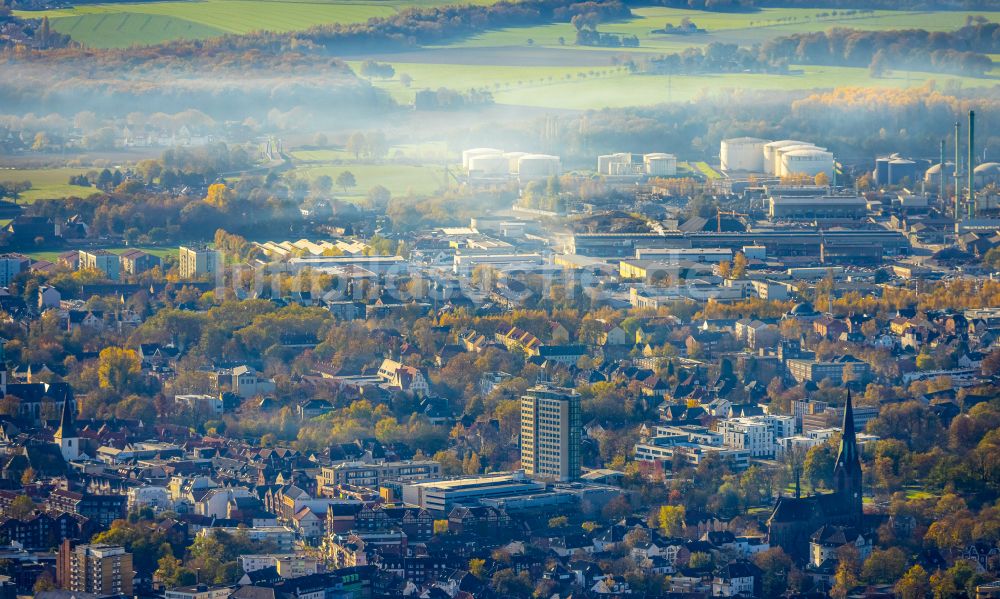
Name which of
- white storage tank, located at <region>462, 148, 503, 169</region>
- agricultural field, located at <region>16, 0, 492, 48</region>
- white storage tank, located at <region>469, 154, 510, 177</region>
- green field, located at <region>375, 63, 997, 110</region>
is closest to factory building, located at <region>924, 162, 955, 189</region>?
white storage tank, located at <region>469, 154, 510, 177</region>

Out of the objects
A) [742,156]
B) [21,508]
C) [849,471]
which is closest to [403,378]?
[849,471]

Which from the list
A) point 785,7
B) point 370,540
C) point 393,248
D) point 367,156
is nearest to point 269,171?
point 367,156

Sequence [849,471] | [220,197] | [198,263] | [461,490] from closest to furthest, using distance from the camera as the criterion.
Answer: [461,490] < [849,471] < [198,263] < [220,197]

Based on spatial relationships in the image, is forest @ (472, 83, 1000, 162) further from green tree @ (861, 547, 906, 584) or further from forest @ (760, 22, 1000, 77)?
green tree @ (861, 547, 906, 584)

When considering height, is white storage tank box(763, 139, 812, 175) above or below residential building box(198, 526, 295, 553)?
below

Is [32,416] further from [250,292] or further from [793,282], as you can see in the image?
[793,282]

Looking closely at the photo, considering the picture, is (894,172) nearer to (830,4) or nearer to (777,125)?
(777,125)
